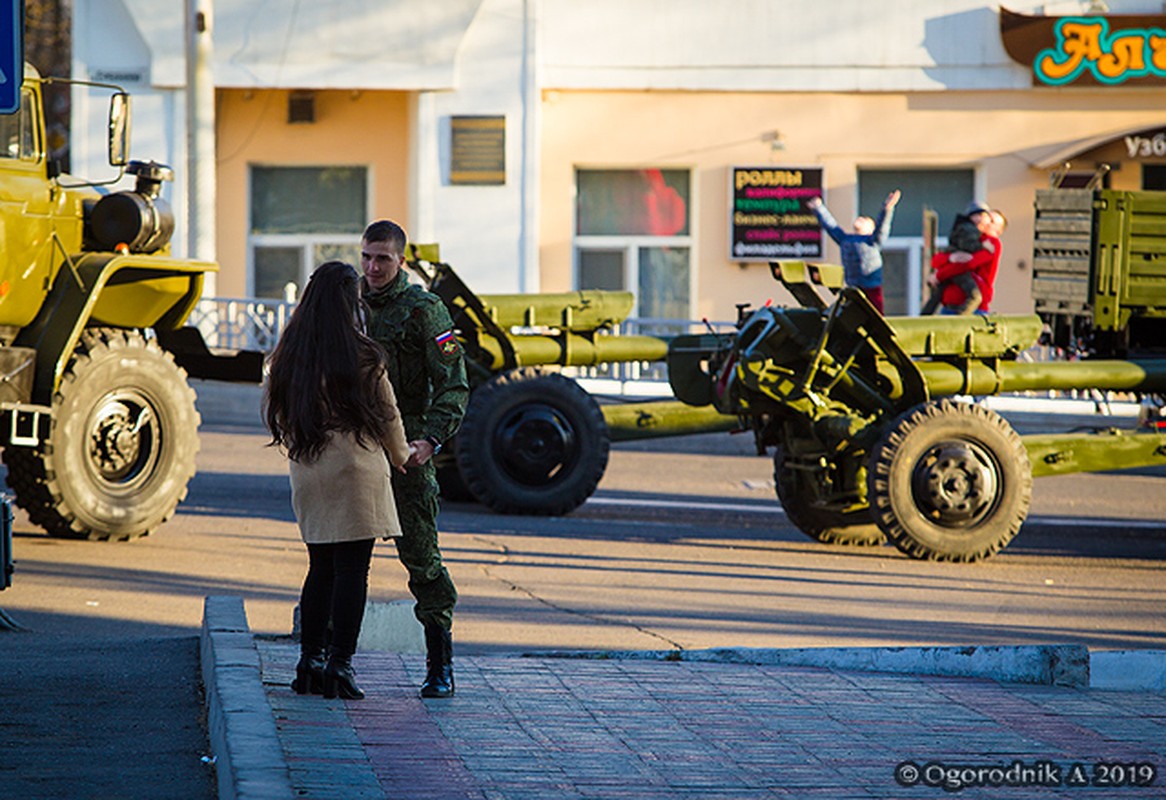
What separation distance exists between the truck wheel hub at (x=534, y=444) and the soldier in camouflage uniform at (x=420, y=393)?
5737 millimetres

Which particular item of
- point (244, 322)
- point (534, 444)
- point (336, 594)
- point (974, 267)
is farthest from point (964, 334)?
point (244, 322)

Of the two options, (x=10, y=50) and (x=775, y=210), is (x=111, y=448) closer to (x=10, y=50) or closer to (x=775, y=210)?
(x=10, y=50)

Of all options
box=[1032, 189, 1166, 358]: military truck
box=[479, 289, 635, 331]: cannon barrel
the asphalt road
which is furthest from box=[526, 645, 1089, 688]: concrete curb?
box=[1032, 189, 1166, 358]: military truck


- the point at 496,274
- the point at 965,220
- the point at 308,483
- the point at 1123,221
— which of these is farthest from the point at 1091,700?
the point at 496,274

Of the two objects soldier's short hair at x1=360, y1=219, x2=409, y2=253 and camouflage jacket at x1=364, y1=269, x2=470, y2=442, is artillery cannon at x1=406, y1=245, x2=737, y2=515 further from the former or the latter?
soldier's short hair at x1=360, y1=219, x2=409, y2=253

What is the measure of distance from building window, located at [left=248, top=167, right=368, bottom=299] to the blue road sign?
18.3m

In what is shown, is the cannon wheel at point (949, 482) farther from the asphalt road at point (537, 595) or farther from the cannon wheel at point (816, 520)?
the cannon wheel at point (816, 520)

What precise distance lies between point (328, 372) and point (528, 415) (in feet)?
20.5

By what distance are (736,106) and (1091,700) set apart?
17578 millimetres

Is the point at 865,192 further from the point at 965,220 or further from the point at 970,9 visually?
the point at 965,220

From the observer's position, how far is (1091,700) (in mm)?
6844

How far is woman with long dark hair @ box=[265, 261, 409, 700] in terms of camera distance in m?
5.96

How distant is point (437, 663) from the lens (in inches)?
248

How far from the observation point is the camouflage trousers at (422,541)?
620cm
